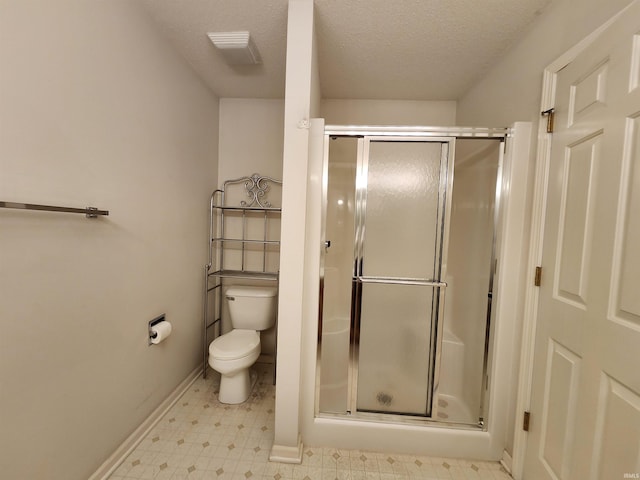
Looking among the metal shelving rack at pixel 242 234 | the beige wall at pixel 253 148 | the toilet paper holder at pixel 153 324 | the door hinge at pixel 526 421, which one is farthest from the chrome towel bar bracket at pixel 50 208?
the door hinge at pixel 526 421

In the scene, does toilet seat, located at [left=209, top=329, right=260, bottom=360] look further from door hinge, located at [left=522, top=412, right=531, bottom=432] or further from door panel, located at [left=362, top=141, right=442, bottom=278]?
door hinge, located at [left=522, top=412, right=531, bottom=432]

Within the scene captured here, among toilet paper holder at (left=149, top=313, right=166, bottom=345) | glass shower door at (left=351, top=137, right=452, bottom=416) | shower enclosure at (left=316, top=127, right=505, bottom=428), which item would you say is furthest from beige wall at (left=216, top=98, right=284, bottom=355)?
glass shower door at (left=351, top=137, right=452, bottom=416)

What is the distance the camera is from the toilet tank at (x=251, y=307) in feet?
7.26

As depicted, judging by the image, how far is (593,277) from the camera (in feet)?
3.31

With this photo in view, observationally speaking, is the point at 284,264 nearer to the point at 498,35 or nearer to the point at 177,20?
the point at 177,20

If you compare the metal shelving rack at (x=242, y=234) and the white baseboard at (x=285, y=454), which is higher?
the metal shelving rack at (x=242, y=234)

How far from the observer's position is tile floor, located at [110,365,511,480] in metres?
1.38

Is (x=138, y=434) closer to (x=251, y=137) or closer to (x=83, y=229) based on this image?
(x=83, y=229)

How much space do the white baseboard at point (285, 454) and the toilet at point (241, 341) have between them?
0.57 meters

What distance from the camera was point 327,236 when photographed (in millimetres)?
1605

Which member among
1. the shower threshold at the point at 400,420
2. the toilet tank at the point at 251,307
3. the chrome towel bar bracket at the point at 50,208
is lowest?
the shower threshold at the point at 400,420

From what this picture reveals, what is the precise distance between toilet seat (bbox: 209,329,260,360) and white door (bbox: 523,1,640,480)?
5.56 feet

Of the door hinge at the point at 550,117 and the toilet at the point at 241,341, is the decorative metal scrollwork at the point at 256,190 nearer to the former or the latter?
the toilet at the point at 241,341

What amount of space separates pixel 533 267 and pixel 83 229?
217 centimetres
